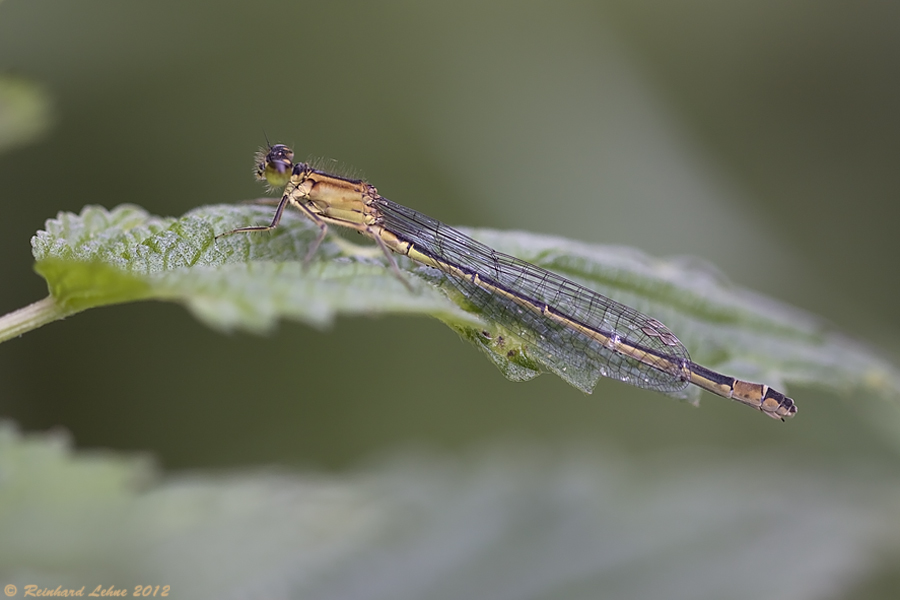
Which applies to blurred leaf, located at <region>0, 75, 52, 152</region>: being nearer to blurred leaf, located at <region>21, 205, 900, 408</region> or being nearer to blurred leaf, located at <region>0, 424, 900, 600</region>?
blurred leaf, located at <region>21, 205, 900, 408</region>

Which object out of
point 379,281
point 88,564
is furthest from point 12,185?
point 379,281

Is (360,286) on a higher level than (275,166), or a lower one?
lower

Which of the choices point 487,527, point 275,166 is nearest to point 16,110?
point 275,166

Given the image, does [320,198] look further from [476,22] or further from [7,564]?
[476,22]

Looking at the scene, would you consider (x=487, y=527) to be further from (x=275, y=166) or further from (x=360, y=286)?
(x=360, y=286)

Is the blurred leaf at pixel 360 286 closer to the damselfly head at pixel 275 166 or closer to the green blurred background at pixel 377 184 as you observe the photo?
the damselfly head at pixel 275 166

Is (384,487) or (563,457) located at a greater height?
(563,457)
